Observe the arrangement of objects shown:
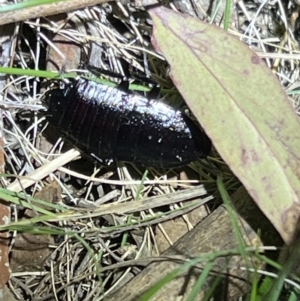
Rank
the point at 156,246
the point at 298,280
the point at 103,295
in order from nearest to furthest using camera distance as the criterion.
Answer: the point at 298,280 → the point at 103,295 → the point at 156,246

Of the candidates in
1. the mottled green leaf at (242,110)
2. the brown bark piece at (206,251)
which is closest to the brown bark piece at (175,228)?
the brown bark piece at (206,251)

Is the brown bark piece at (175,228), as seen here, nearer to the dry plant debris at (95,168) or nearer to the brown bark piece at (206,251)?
the dry plant debris at (95,168)

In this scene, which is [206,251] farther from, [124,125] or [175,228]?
[124,125]

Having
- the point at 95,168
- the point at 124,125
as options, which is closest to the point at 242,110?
the point at 124,125

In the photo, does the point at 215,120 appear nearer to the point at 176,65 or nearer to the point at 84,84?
the point at 176,65

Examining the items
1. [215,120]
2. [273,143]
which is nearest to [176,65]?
[215,120]

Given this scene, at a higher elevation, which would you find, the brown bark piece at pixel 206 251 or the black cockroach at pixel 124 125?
the black cockroach at pixel 124 125
